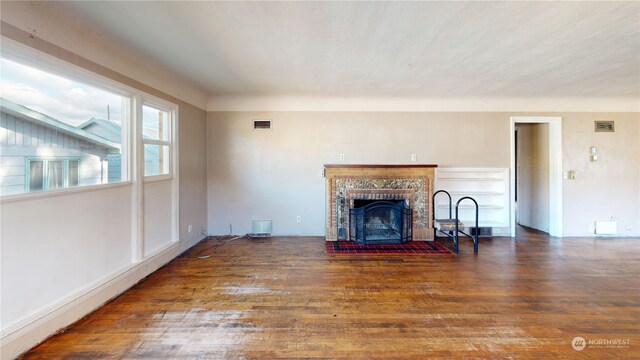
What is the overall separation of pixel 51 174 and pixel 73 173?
20 cm

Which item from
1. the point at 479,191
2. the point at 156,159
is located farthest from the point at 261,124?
the point at 479,191

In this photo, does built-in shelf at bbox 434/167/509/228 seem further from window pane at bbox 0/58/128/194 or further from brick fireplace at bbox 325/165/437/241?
window pane at bbox 0/58/128/194

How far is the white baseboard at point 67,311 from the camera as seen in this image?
1850 millimetres

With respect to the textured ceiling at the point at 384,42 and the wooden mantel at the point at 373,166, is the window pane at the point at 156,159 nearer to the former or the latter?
the textured ceiling at the point at 384,42

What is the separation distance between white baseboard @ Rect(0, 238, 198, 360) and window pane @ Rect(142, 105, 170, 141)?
1.56m

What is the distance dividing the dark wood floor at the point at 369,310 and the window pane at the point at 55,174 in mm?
1189

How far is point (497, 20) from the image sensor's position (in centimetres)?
227

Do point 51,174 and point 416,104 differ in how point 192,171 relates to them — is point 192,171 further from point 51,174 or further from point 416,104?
point 416,104

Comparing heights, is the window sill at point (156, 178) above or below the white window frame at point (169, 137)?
below

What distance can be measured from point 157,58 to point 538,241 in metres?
6.40

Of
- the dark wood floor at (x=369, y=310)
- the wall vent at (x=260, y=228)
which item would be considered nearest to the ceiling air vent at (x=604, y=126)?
the dark wood floor at (x=369, y=310)

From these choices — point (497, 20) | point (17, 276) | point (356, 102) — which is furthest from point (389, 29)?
point (17, 276)

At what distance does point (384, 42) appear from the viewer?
266 centimetres

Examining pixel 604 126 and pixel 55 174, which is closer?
pixel 55 174
